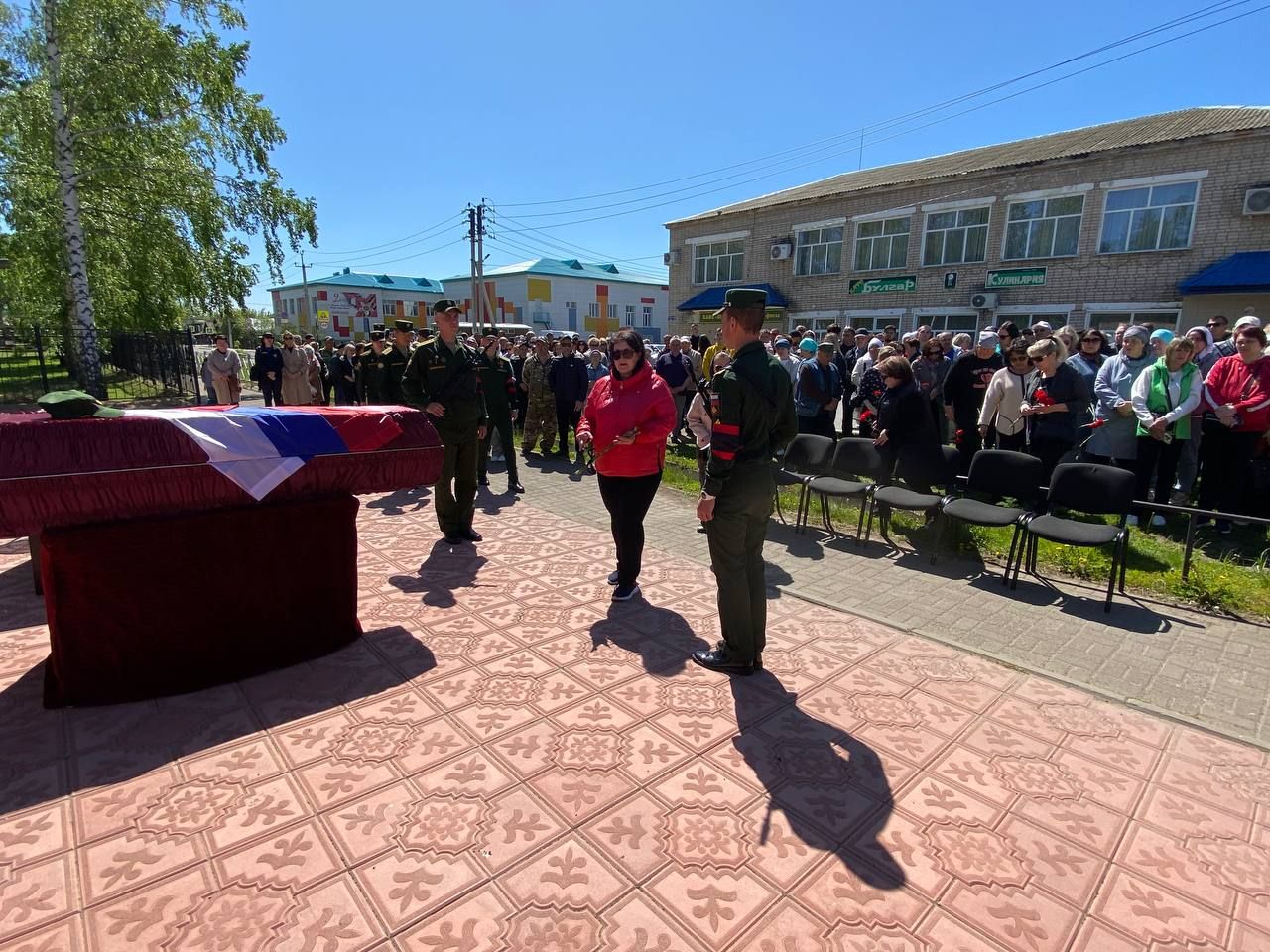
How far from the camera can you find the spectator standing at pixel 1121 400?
21.3 feet

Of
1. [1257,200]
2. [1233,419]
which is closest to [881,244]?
[1257,200]

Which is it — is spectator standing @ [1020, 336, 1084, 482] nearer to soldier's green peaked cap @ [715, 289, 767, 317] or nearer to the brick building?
soldier's green peaked cap @ [715, 289, 767, 317]

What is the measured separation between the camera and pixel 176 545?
3.16 m

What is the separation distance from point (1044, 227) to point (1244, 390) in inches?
680

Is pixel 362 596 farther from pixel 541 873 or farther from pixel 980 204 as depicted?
pixel 980 204

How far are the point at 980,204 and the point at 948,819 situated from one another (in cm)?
2370

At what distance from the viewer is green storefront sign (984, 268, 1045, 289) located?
67.3 ft

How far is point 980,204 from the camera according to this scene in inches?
840

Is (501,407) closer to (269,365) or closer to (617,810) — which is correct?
(617,810)

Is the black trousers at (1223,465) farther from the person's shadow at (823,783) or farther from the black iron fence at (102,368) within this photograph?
the black iron fence at (102,368)

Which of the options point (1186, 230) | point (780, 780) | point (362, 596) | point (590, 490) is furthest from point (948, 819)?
point (1186, 230)

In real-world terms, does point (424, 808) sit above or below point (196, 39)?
below

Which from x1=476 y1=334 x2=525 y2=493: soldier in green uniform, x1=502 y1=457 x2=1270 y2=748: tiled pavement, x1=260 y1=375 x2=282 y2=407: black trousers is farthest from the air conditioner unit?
x1=260 y1=375 x2=282 y2=407: black trousers

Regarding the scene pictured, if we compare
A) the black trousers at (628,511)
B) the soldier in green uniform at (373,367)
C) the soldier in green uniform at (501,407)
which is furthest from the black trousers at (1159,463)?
the soldier in green uniform at (373,367)
